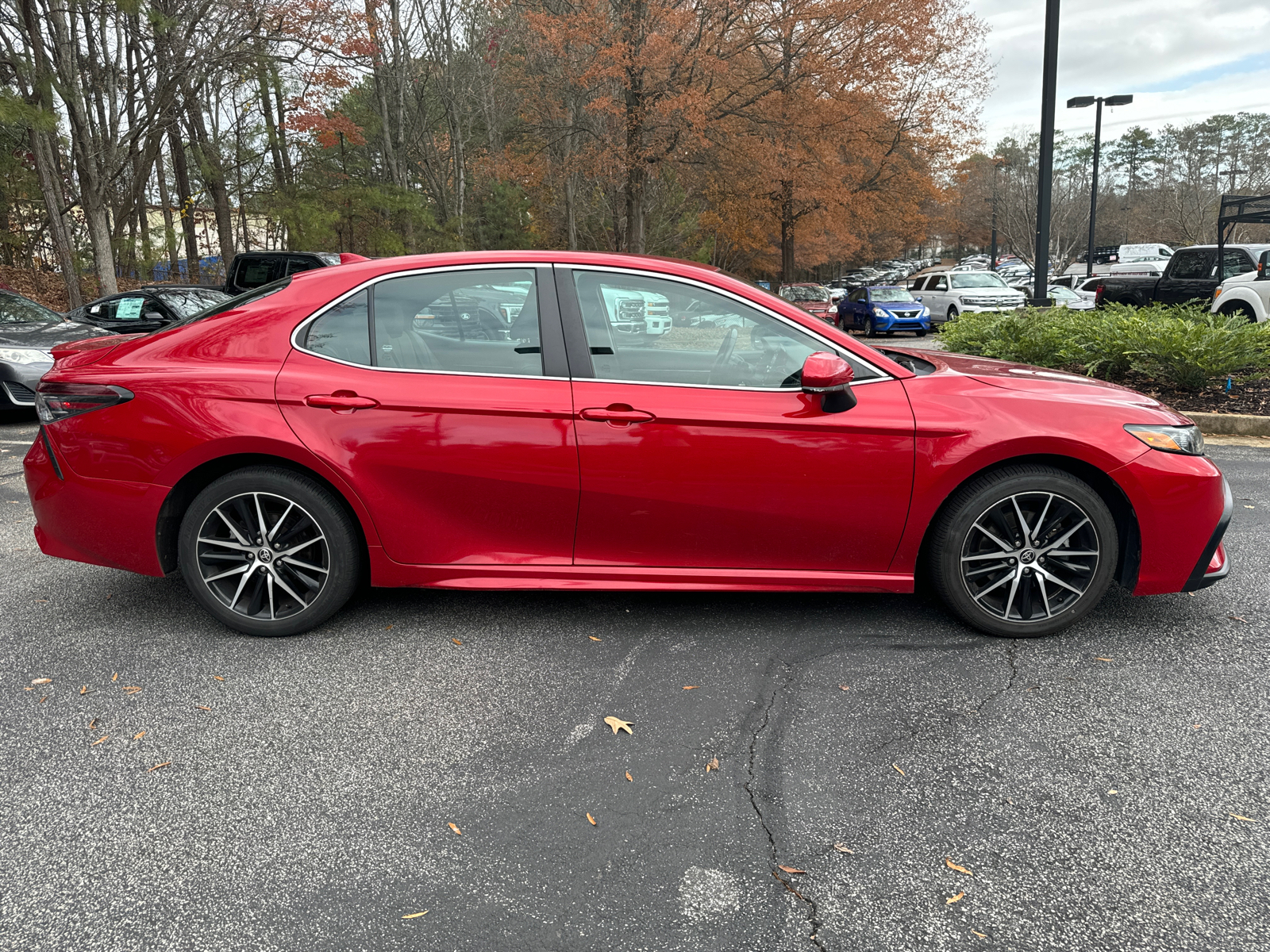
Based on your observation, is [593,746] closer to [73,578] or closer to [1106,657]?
[1106,657]

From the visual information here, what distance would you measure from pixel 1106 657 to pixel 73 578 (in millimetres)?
5034

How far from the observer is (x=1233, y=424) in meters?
→ 8.91

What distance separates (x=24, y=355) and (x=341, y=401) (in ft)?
26.1

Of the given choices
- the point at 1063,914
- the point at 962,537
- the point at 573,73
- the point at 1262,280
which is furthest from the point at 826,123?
the point at 1063,914

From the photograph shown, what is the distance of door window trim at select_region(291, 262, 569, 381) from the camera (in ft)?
12.1

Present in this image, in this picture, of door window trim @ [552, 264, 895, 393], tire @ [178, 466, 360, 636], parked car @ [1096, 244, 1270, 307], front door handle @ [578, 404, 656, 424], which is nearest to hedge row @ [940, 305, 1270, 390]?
parked car @ [1096, 244, 1270, 307]

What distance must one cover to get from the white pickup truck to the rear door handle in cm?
1431

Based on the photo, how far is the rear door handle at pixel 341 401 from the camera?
3.67 m

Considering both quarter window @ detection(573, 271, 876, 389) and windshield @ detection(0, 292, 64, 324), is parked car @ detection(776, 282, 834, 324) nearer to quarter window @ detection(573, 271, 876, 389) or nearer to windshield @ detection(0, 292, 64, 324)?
windshield @ detection(0, 292, 64, 324)

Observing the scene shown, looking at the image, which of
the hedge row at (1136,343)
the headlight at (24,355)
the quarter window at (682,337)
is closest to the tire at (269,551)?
the quarter window at (682,337)

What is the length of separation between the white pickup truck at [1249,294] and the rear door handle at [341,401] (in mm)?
14312

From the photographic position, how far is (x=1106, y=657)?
3678 mm

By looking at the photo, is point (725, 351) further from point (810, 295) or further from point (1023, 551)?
point (810, 295)

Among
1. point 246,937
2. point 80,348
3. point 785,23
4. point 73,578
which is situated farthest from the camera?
point 785,23
